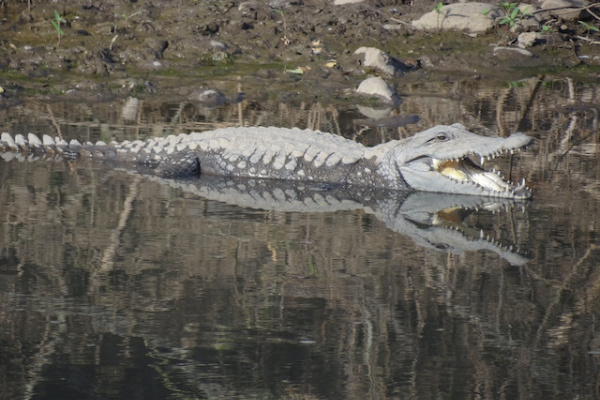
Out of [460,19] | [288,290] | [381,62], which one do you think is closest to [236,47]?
[381,62]

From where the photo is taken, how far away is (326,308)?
4742 millimetres

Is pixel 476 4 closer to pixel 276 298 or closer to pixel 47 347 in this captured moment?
pixel 276 298

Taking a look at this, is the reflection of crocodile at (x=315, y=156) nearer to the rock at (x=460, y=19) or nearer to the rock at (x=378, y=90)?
the rock at (x=378, y=90)

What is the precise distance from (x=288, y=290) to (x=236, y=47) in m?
8.15

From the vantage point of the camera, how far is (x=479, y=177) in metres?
7.55

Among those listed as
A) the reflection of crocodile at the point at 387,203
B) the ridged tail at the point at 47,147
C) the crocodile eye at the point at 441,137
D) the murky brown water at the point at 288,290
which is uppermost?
the crocodile eye at the point at 441,137

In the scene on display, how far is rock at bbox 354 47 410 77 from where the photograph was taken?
12.2m

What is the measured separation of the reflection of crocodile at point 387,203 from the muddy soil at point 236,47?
3.61m

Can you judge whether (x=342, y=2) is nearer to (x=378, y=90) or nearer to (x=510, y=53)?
(x=510, y=53)

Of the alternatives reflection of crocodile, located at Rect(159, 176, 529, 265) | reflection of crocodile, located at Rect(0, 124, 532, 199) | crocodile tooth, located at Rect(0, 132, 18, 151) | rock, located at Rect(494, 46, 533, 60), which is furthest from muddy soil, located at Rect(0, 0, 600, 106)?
reflection of crocodile, located at Rect(159, 176, 529, 265)

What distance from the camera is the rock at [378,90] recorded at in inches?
433

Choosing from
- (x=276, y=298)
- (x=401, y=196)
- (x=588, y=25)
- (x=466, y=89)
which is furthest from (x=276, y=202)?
(x=588, y=25)

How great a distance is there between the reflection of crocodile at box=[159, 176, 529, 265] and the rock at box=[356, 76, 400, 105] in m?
3.34

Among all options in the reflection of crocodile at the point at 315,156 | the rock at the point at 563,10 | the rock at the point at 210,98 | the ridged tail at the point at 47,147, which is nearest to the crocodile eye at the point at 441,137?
the reflection of crocodile at the point at 315,156
